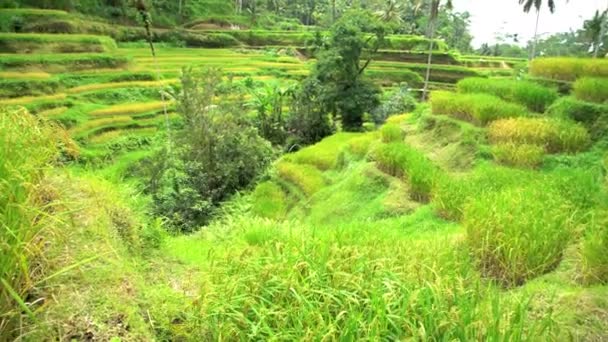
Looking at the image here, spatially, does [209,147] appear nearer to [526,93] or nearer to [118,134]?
[118,134]

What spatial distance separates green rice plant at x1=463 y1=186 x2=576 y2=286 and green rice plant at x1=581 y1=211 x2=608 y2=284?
496 mm

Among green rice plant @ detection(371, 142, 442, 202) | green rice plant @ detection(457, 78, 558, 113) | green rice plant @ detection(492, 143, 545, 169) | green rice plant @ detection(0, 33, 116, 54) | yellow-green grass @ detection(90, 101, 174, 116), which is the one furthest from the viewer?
green rice plant @ detection(0, 33, 116, 54)

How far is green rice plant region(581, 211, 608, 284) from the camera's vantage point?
4.00m

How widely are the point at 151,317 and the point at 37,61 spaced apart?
23449 mm

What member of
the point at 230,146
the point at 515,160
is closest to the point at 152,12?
the point at 230,146

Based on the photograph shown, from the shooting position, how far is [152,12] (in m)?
40.2

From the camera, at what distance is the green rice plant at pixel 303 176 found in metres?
13.2

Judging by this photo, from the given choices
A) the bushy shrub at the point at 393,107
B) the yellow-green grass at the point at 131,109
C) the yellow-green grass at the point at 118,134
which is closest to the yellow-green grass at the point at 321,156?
the bushy shrub at the point at 393,107

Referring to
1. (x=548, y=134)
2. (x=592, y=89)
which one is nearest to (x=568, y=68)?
(x=592, y=89)

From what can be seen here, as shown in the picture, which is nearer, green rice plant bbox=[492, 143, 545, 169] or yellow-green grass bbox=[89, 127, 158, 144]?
green rice plant bbox=[492, 143, 545, 169]

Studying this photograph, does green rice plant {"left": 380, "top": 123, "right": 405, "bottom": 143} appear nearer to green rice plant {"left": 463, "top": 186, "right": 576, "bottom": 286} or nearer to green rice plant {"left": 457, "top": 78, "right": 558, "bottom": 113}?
green rice plant {"left": 457, "top": 78, "right": 558, "bottom": 113}

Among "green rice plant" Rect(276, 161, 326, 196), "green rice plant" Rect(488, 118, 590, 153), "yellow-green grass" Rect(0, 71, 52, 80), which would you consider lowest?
"green rice plant" Rect(276, 161, 326, 196)

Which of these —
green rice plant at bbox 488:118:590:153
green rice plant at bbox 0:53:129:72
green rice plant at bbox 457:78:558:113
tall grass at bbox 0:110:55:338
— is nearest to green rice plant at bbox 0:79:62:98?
green rice plant at bbox 0:53:129:72

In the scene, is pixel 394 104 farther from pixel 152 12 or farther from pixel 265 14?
pixel 265 14
